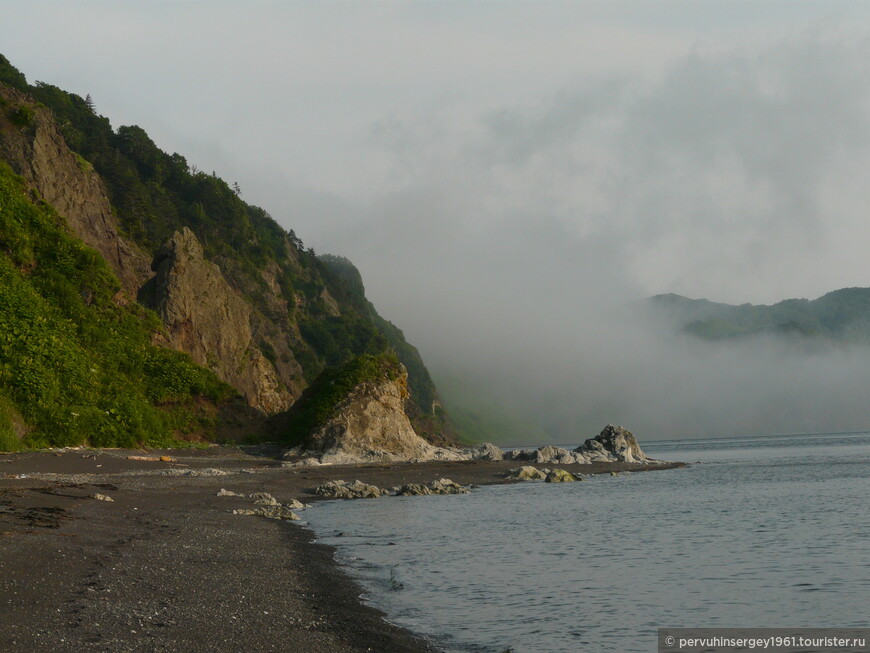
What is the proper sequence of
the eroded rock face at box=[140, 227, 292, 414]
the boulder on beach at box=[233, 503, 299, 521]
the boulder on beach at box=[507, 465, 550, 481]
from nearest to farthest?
the boulder on beach at box=[233, 503, 299, 521]
the boulder on beach at box=[507, 465, 550, 481]
the eroded rock face at box=[140, 227, 292, 414]

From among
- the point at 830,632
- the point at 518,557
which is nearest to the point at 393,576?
the point at 518,557

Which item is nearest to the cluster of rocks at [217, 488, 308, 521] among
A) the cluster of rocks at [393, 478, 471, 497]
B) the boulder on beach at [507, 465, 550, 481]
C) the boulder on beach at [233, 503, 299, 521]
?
the boulder on beach at [233, 503, 299, 521]

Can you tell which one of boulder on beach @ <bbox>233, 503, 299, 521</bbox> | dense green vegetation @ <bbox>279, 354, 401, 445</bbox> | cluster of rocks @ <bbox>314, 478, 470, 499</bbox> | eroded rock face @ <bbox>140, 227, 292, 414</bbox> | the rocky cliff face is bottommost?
cluster of rocks @ <bbox>314, 478, 470, 499</bbox>

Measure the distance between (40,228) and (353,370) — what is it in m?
25.3

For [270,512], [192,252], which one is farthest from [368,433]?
[270,512]

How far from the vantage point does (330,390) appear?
6112 centimetres

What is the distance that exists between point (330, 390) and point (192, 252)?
85.0ft

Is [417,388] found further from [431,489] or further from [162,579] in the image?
[162,579]

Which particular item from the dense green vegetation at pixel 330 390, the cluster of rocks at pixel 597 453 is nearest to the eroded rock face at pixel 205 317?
the dense green vegetation at pixel 330 390

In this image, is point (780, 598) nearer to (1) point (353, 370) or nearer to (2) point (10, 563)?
(2) point (10, 563)

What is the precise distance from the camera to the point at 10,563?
12.1 m

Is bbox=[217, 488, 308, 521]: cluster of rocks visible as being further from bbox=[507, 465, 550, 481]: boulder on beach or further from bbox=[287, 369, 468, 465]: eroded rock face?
bbox=[507, 465, 550, 481]: boulder on beach

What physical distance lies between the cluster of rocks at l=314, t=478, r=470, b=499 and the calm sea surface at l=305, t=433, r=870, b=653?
70.6 inches

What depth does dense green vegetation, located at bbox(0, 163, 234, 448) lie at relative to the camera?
134ft
